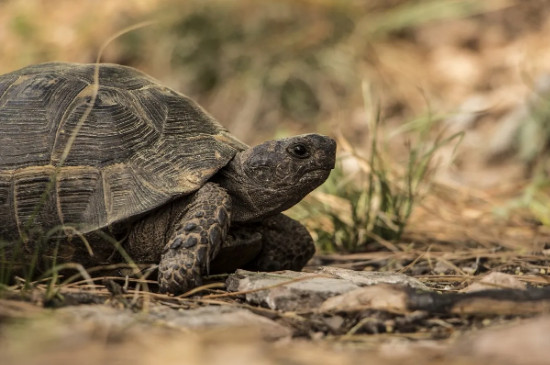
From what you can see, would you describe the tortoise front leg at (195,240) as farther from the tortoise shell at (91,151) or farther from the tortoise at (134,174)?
the tortoise shell at (91,151)

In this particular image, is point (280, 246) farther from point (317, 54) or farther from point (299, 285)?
point (317, 54)

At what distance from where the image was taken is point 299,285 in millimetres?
2625

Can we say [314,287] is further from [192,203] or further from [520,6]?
[520,6]

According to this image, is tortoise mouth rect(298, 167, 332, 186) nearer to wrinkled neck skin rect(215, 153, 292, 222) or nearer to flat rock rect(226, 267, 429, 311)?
wrinkled neck skin rect(215, 153, 292, 222)

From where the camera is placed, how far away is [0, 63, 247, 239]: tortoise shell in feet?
9.98

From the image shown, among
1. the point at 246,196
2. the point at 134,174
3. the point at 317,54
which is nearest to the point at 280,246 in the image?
the point at 246,196

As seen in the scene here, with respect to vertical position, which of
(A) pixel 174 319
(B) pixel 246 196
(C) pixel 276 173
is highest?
(C) pixel 276 173

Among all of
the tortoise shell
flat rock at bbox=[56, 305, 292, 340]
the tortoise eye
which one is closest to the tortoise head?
the tortoise eye

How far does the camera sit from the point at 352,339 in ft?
7.20

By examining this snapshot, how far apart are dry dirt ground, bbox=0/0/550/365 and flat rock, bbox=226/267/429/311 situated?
0.5 inches

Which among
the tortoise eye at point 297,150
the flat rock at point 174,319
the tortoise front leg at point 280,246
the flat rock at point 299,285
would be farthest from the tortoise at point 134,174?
the flat rock at point 174,319

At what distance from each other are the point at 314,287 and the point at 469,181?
16.0 ft

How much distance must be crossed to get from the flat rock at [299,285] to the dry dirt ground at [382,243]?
0.01 metres

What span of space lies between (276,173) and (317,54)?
6199mm
